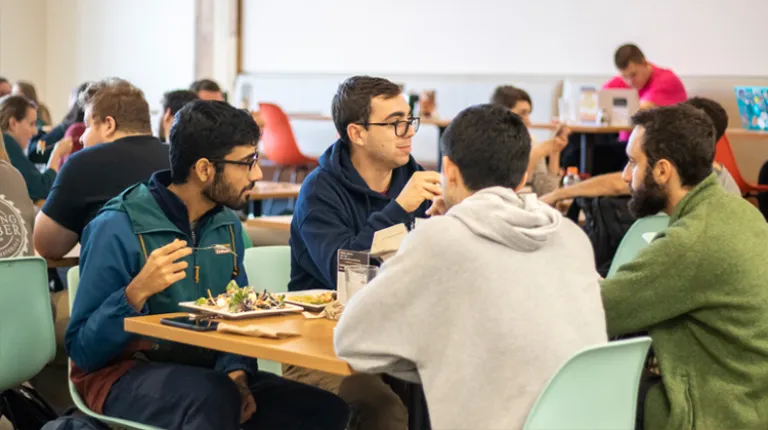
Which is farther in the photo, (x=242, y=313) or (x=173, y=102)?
(x=173, y=102)

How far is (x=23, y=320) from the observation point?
2.76 m

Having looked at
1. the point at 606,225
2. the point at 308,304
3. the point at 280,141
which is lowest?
the point at 280,141

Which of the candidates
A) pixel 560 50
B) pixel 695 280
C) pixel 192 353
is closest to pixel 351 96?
pixel 192 353

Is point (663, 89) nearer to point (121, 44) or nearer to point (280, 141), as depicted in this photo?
point (280, 141)

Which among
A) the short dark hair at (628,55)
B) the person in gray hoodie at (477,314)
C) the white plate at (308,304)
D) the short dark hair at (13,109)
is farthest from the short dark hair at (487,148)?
the short dark hair at (628,55)

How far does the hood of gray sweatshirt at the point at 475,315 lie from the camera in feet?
6.32

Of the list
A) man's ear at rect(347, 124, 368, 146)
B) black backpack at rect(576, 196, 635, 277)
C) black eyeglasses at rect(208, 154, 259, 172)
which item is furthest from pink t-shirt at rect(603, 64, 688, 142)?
black eyeglasses at rect(208, 154, 259, 172)

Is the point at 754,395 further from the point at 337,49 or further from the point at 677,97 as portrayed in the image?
the point at 337,49

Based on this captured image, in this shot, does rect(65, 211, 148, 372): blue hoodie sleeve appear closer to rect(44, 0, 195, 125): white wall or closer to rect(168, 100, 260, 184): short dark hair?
rect(168, 100, 260, 184): short dark hair

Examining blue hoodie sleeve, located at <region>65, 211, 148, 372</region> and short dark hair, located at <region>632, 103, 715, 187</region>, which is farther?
short dark hair, located at <region>632, 103, 715, 187</region>

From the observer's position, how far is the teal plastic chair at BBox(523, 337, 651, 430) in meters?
1.86

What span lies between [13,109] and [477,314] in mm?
4678

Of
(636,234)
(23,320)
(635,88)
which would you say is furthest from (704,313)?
(635,88)

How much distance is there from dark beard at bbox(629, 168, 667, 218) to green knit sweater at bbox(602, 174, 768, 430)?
225 millimetres
